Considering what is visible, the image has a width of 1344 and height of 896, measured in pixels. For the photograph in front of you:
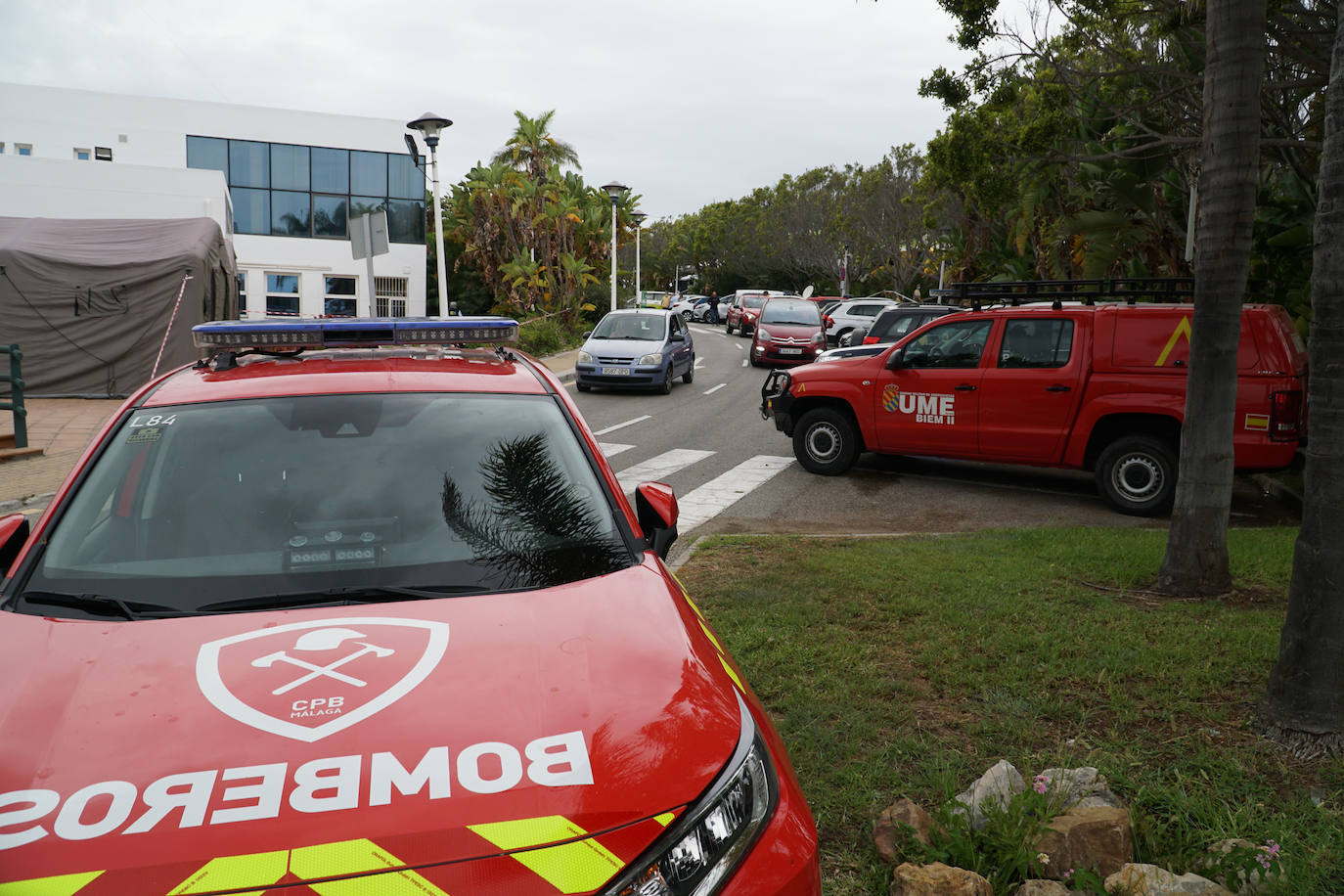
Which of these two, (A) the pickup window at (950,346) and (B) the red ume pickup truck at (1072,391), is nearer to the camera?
(B) the red ume pickup truck at (1072,391)

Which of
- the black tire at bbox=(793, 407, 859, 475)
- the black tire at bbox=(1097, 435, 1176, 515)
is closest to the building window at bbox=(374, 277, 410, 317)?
the black tire at bbox=(793, 407, 859, 475)

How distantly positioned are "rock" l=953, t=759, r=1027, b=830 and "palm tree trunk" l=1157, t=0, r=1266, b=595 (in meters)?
3.11

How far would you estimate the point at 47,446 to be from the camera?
12.6 m

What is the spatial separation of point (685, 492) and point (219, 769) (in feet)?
29.1

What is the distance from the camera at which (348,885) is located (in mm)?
1748

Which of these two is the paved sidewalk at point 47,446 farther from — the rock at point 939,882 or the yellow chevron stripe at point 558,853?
the yellow chevron stripe at point 558,853

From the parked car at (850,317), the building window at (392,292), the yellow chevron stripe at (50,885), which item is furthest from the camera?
the building window at (392,292)

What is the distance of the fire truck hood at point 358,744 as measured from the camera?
5.87ft

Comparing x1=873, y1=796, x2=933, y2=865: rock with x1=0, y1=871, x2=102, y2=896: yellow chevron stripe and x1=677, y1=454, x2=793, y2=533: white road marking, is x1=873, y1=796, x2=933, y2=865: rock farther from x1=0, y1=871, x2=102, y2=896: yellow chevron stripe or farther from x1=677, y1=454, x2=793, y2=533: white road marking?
x1=677, y1=454, x2=793, y2=533: white road marking

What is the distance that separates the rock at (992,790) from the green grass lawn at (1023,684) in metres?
0.09

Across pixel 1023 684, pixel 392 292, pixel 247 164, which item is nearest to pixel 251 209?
pixel 247 164

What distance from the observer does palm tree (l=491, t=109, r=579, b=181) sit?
4019 centimetres

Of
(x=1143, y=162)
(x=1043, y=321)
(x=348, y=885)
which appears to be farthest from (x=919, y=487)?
(x=348, y=885)

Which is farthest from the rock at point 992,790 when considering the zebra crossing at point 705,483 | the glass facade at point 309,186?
the glass facade at point 309,186
